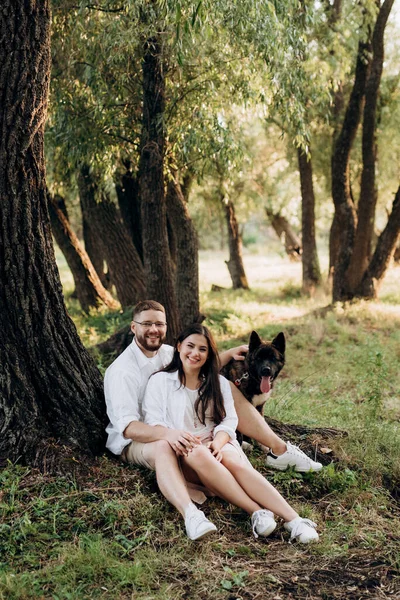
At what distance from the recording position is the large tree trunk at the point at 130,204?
12716mm

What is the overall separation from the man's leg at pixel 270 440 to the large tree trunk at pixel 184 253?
5.35m

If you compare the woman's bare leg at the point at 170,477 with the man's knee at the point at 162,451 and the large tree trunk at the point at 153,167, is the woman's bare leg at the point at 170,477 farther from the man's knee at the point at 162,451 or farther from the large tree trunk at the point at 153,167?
the large tree trunk at the point at 153,167

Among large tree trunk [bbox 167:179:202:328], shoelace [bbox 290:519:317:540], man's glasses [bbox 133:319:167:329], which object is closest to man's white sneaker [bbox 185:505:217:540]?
shoelace [bbox 290:519:317:540]

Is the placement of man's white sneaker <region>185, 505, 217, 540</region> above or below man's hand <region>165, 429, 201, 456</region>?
below

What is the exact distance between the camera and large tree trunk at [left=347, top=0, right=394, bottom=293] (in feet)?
41.8

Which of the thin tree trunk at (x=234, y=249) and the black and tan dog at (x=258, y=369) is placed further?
the thin tree trunk at (x=234, y=249)

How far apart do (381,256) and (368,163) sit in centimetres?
197

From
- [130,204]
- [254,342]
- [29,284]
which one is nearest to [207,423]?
[254,342]

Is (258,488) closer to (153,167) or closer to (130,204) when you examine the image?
(153,167)

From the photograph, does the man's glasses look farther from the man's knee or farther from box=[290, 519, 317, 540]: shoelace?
box=[290, 519, 317, 540]: shoelace

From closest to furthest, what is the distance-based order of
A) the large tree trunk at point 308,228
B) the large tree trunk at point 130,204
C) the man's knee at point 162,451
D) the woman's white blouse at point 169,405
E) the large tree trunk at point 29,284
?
1. the man's knee at point 162,451
2. the large tree trunk at point 29,284
3. the woman's white blouse at point 169,405
4. the large tree trunk at point 130,204
5. the large tree trunk at point 308,228

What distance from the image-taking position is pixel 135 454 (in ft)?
16.2

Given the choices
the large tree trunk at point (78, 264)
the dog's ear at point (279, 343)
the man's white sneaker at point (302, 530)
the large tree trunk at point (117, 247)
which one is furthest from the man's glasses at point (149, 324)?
the large tree trunk at point (78, 264)

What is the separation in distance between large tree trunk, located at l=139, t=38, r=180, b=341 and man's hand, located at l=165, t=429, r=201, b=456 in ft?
16.3
